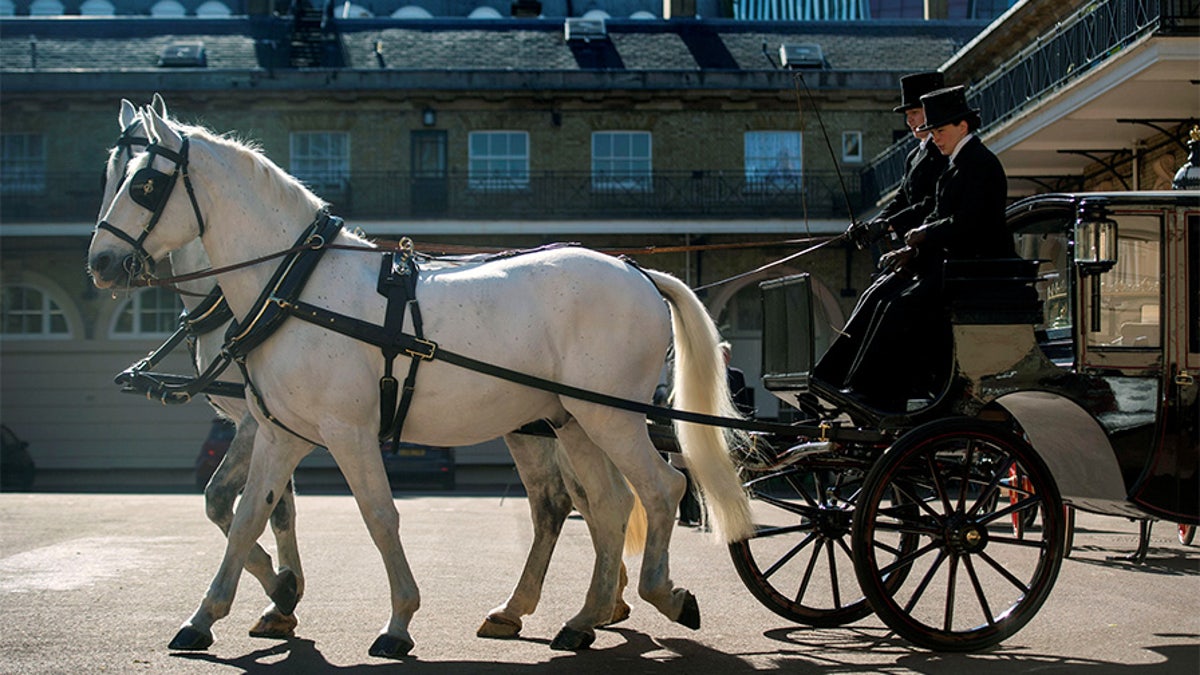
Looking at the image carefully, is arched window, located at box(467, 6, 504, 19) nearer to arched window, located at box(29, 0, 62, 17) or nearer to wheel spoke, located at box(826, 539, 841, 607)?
arched window, located at box(29, 0, 62, 17)

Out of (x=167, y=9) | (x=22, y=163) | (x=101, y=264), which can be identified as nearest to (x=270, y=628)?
(x=101, y=264)

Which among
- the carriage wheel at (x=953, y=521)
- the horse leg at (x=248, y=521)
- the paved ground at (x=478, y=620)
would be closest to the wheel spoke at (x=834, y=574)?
the paved ground at (x=478, y=620)

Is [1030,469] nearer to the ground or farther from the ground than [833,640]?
farther from the ground

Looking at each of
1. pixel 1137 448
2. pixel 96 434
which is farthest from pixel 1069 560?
pixel 96 434

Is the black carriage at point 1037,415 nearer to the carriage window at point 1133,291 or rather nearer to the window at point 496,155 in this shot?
the carriage window at point 1133,291

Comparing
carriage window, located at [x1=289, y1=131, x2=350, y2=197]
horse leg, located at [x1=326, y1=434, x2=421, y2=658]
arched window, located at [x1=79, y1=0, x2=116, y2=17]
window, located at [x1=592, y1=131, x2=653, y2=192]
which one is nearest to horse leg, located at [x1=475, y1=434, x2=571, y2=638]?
horse leg, located at [x1=326, y1=434, x2=421, y2=658]

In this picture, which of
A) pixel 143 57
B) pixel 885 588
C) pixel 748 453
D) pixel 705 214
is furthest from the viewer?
pixel 143 57

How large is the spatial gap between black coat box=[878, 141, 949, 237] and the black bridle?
3.77 m

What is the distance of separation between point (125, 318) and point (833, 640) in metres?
28.3

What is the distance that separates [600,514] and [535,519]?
550 mm

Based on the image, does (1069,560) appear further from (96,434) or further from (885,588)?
(96,434)

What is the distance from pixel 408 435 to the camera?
705 cm

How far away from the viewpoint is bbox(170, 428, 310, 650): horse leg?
6648 mm

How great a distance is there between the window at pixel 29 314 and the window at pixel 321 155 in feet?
21.9
